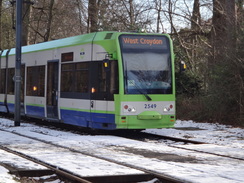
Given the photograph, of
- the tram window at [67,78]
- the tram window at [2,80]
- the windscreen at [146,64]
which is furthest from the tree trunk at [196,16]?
the windscreen at [146,64]

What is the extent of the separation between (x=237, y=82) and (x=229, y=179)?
37.4ft

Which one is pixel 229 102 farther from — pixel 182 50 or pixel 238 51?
pixel 182 50

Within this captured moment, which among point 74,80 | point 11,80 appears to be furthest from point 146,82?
point 11,80

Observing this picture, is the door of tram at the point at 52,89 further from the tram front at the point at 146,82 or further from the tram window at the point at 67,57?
the tram front at the point at 146,82

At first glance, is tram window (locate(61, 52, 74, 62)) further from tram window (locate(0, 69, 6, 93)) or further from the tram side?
tram window (locate(0, 69, 6, 93))

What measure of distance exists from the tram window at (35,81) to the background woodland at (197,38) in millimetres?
2063

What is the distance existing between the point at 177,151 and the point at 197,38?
60.3 ft

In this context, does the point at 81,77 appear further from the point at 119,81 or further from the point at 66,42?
the point at 119,81

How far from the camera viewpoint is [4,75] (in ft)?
83.6

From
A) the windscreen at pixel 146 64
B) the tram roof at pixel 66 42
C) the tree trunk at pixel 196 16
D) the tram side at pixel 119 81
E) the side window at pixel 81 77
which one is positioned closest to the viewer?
the tram side at pixel 119 81

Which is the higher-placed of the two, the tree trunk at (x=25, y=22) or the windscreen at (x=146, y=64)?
the tree trunk at (x=25, y=22)

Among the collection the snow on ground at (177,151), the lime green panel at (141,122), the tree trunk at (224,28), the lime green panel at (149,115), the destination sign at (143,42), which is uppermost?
the tree trunk at (224,28)

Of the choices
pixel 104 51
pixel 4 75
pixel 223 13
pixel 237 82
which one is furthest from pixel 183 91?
pixel 104 51

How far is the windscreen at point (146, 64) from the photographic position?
15.9 m
